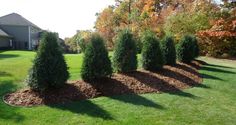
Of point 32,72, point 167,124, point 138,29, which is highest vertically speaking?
point 138,29

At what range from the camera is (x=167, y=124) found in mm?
7762

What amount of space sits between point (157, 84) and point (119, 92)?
1792 millimetres

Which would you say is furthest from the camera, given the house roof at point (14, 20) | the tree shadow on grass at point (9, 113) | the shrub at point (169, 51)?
the house roof at point (14, 20)

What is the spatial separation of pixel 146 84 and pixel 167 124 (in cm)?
367

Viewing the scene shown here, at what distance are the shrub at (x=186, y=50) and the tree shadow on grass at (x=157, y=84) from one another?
6713mm

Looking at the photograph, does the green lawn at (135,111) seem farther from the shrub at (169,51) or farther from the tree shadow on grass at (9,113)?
the shrub at (169,51)

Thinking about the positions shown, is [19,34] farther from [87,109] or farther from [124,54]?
[87,109]

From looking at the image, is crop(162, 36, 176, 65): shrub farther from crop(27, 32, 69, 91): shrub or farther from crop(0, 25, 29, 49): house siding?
crop(0, 25, 29, 49): house siding

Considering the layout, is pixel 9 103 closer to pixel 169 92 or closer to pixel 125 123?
pixel 125 123

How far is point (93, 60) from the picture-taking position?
10773mm

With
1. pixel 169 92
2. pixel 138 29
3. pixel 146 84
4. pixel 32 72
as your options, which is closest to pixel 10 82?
pixel 32 72

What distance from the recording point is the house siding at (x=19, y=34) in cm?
5319

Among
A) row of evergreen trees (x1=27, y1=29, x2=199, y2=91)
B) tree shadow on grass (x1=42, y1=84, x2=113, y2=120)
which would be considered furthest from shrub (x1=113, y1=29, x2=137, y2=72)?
tree shadow on grass (x1=42, y1=84, x2=113, y2=120)

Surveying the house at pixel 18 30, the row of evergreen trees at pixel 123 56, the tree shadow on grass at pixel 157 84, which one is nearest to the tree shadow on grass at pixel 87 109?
the row of evergreen trees at pixel 123 56
